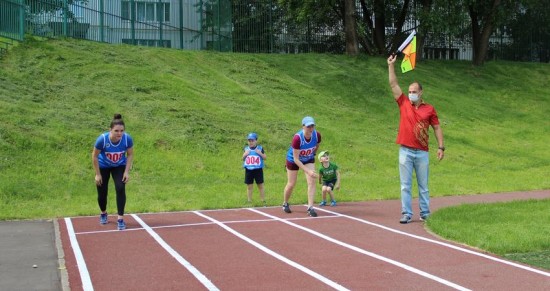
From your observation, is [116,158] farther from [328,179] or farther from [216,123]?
[216,123]

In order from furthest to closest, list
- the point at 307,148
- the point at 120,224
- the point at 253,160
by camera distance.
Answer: the point at 253,160
the point at 307,148
the point at 120,224

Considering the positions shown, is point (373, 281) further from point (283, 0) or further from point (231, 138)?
point (283, 0)

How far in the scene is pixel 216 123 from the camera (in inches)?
787

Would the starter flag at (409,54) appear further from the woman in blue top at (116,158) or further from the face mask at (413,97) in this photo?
the woman in blue top at (116,158)

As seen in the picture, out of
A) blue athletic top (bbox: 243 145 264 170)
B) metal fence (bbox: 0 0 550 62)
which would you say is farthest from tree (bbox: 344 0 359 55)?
blue athletic top (bbox: 243 145 264 170)

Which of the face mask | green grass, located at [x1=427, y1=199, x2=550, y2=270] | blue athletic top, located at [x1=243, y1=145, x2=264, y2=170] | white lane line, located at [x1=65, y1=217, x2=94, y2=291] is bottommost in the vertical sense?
white lane line, located at [x1=65, y1=217, x2=94, y2=291]

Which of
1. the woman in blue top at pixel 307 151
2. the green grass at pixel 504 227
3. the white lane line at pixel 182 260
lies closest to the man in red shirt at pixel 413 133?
the green grass at pixel 504 227

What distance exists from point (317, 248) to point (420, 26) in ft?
79.8

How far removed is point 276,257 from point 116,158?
11.4ft

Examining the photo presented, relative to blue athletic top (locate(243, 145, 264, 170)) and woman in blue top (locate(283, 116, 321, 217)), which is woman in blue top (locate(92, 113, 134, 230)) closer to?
woman in blue top (locate(283, 116, 321, 217))

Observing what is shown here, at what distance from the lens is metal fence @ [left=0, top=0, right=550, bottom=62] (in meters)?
23.9

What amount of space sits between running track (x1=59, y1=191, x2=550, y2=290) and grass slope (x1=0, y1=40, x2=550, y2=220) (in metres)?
2.71

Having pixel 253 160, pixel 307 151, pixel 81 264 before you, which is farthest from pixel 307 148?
pixel 81 264

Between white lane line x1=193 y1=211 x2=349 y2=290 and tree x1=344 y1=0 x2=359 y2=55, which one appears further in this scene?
tree x1=344 y1=0 x2=359 y2=55
